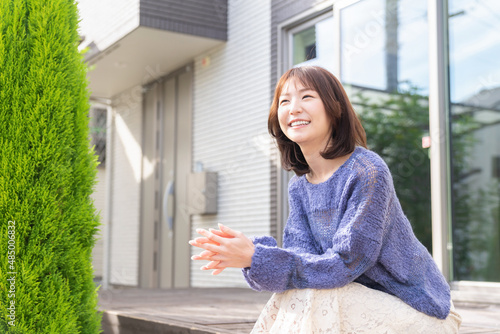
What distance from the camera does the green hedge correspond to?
1.92 metres

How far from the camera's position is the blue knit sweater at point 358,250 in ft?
4.60

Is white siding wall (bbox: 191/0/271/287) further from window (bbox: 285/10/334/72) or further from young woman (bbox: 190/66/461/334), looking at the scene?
young woman (bbox: 190/66/461/334)

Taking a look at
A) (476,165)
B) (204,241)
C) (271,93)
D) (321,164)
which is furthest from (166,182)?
(204,241)

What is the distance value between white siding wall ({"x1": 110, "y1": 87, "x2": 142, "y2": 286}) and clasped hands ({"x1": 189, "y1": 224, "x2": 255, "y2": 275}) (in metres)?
7.58

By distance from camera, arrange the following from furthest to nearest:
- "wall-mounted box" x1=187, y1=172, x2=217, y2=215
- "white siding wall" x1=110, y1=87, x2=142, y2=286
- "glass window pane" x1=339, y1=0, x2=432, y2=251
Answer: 1. "white siding wall" x1=110, y1=87, x2=142, y2=286
2. "wall-mounted box" x1=187, y1=172, x2=217, y2=215
3. "glass window pane" x1=339, y1=0, x2=432, y2=251

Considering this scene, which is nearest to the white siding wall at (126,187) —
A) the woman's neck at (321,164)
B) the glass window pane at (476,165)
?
the glass window pane at (476,165)

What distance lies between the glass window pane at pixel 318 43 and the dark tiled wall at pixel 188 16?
126 cm

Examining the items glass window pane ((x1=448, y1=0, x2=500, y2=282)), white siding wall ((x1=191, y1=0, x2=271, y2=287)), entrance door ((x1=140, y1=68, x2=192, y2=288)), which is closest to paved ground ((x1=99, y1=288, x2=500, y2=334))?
white siding wall ((x1=191, y1=0, x2=271, y2=287))

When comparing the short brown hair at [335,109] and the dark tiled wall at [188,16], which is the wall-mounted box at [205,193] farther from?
the short brown hair at [335,109]

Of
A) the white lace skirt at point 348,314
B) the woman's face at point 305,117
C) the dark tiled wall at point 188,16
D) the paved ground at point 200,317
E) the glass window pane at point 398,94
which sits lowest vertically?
the paved ground at point 200,317

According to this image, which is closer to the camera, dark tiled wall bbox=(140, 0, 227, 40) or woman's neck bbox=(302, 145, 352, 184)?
woman's neck bbox=(302, 145, 352, 184)

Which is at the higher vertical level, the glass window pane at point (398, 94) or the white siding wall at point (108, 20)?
the white siding wall at point (108, 20)

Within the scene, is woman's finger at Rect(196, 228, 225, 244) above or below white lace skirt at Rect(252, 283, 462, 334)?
above

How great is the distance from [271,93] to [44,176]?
14.0 feet
